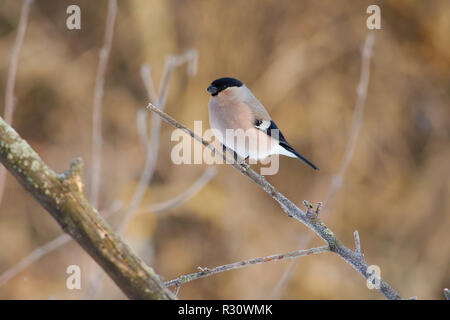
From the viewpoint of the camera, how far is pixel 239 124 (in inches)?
61.2

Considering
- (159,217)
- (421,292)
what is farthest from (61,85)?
(421,292)

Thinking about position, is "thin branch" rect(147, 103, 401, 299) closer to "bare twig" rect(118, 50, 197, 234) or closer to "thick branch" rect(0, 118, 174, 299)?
"thick branch" rect(0, 118, 174, 299)

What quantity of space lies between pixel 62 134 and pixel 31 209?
1.42 ft

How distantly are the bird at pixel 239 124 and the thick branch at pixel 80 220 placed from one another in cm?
101

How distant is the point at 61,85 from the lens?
2477 millimetres

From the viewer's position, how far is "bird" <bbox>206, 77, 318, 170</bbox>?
155 cm

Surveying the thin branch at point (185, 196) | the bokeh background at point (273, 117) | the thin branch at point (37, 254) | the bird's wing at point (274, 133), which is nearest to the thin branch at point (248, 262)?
the thin branch at point (37, 254)

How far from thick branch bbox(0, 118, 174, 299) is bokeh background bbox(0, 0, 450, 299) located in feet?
6.20

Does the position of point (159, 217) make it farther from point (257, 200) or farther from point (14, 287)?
point (14, 287)

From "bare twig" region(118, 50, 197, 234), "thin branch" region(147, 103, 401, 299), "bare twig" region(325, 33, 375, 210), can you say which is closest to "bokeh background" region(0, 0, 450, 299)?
"bare twig" region(325, 33, 375, 210)

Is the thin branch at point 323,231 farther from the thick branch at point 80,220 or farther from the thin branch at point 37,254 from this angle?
the thin branch at point 37,254

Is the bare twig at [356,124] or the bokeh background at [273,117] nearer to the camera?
the bare twig at [356,124]

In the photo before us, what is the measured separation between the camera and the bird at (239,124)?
1553 mm

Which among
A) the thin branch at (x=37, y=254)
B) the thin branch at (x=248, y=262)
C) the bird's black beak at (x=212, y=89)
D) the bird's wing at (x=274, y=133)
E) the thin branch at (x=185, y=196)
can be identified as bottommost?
the thin branch at (x=248, y=262)
